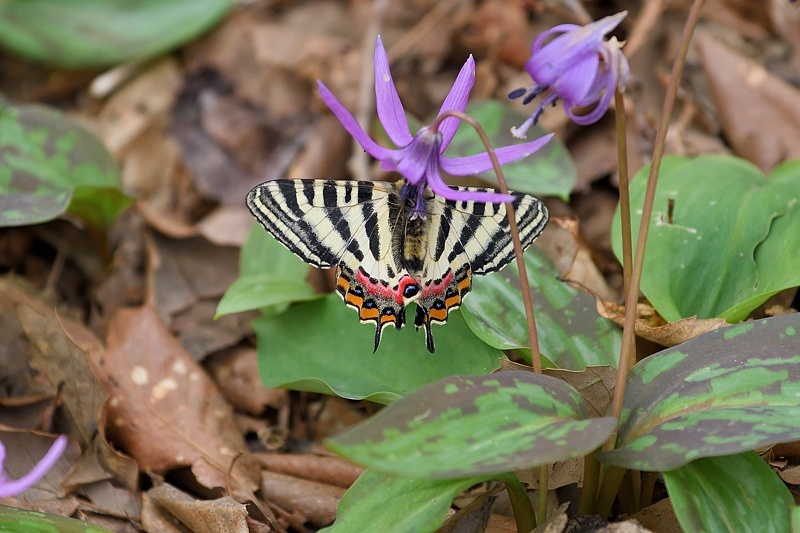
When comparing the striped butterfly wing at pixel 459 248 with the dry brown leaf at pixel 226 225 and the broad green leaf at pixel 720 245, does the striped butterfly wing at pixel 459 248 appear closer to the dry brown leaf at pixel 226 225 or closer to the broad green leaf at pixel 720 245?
the broad green leaf at pixel 720 245

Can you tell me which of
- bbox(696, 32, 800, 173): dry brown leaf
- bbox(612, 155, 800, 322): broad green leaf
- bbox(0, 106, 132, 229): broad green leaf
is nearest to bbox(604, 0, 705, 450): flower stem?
bbox(612, 155, 800, 322): broad green leaf

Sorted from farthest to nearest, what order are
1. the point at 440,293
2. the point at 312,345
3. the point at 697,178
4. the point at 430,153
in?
the point at 697,178 → the point at 312,345 → the point at 440,293 → the point at 430,153

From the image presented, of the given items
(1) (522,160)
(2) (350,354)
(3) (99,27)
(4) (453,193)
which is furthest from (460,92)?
(3) (99,27)

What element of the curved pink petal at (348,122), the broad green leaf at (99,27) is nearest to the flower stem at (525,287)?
the curved pink petal at (348,122)

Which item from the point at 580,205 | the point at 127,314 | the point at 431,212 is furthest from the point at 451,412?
the point at 580,205

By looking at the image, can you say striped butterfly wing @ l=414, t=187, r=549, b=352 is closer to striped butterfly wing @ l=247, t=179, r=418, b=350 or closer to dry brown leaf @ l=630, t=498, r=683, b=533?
striped butterfly wing @ l=247, t=179, r=418, b=350

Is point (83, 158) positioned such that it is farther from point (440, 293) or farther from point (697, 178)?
point (697, 178)
